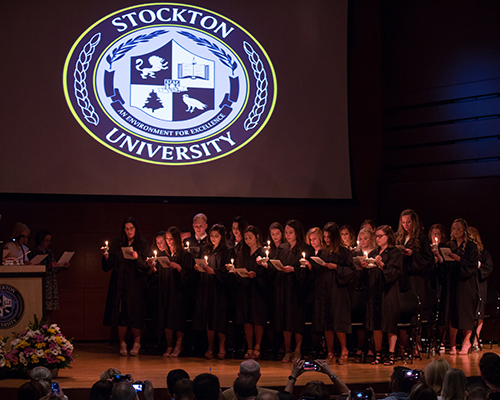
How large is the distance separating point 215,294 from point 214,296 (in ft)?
0.09

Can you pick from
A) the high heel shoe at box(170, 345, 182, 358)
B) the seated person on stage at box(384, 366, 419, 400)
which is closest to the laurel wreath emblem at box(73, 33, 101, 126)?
the high heel shoe at box(170, 345, 182, 358)

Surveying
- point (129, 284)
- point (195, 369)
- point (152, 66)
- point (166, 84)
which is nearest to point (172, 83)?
point (166, 84)

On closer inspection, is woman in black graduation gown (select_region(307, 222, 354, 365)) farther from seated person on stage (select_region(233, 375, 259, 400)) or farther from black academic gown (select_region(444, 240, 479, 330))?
seated person on stage (select_region(233, 375, 259, 400))

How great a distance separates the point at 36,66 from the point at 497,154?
246 inches

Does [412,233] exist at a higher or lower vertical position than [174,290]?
higher

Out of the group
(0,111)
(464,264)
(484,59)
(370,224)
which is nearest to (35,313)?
(0,111)

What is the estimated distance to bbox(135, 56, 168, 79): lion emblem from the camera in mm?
8664

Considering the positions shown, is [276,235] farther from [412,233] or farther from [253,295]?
[412,233]

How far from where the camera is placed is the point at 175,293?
7590 mm

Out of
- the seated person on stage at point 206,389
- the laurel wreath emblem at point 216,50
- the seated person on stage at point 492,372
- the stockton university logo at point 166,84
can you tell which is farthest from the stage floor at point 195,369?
the laurel wreath emblem at point 216,50

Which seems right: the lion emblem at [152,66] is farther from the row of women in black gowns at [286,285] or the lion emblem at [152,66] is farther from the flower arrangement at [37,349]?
the flower arrangement at [37,349]

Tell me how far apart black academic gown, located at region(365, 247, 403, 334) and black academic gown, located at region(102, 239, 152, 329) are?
2584 mm

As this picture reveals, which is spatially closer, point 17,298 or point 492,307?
point 17,298

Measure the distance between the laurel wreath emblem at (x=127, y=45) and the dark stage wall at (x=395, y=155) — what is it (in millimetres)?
1865
